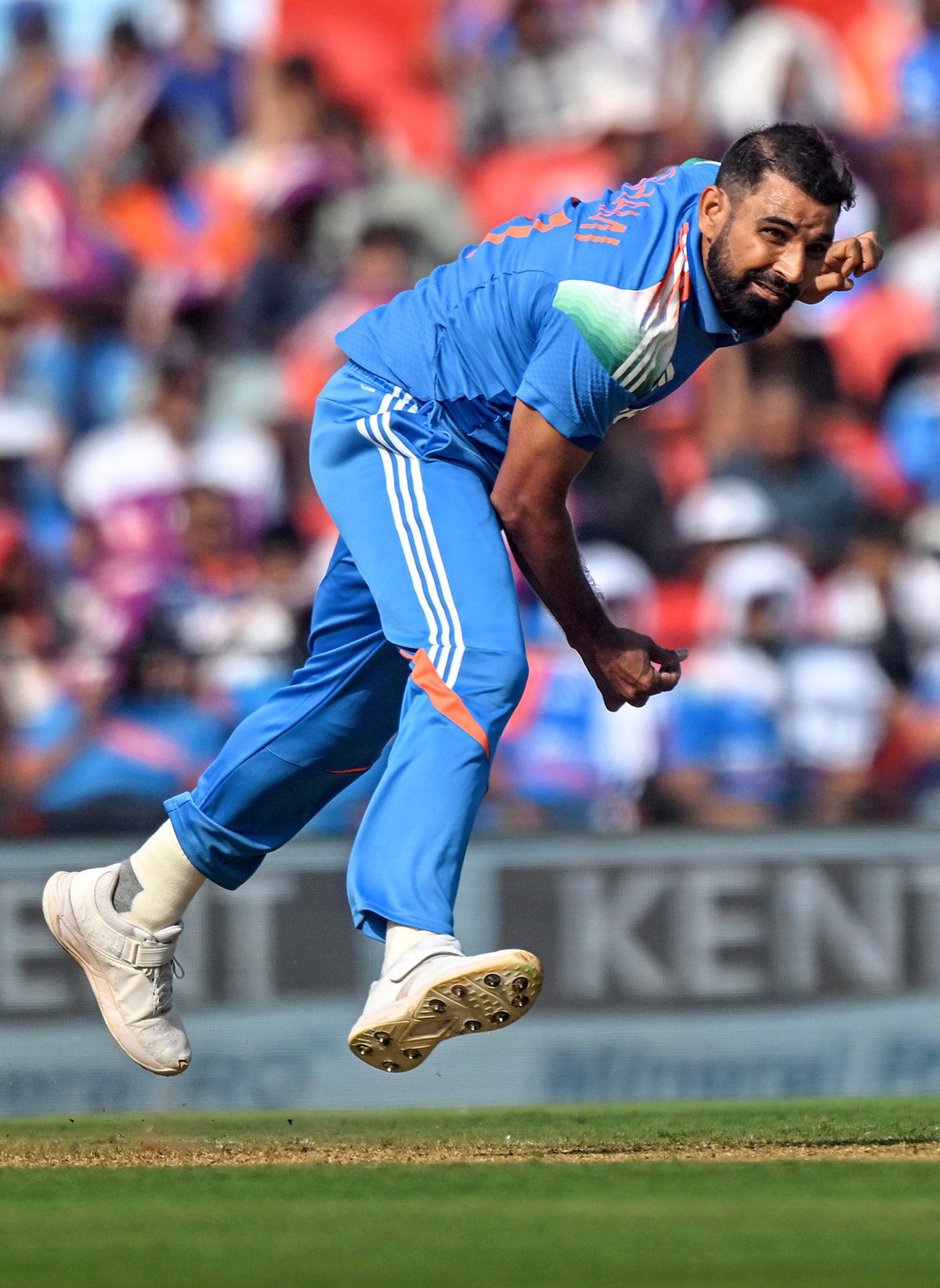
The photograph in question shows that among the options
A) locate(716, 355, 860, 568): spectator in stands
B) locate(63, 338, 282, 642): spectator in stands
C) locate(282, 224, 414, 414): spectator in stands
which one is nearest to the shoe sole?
locate(716, 355, 860, 568): spectator in stands

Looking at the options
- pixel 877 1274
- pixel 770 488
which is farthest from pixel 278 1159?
pixel 770 488

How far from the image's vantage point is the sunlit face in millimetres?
3811

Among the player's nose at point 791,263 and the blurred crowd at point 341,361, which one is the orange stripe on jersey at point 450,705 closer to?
the player's nose at point 791,263

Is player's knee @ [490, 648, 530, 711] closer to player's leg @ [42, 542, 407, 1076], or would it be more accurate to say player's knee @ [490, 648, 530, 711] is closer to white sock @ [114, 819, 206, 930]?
player's leg @ [42, 542, 407, 1076]

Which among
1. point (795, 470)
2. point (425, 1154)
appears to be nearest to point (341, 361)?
point (795, 470)

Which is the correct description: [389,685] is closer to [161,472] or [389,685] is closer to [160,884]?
[160,884]

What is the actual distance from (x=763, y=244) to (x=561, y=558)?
0.72 m

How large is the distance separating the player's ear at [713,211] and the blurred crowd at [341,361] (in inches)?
133

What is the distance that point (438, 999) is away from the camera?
3572 mm

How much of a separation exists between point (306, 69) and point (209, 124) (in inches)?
24.6

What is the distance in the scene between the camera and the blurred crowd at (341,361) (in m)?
7.14

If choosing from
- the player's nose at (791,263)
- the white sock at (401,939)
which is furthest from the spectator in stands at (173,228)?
the white sock at (401,939)

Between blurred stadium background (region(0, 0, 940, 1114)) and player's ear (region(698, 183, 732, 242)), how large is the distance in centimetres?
339

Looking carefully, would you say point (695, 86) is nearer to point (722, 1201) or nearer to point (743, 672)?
point (743, 672)
